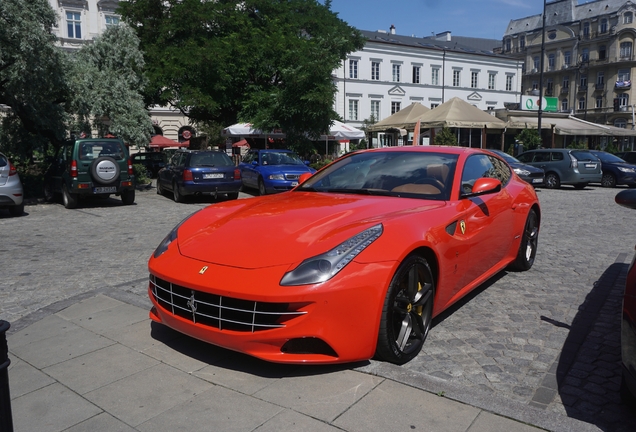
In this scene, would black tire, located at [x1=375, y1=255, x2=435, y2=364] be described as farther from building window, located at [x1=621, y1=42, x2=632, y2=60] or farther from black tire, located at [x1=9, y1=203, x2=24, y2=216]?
building window, located at [x1=621, y1=42, x2=632, y2=60]

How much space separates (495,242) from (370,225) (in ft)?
6.42

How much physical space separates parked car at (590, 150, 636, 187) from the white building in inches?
1388

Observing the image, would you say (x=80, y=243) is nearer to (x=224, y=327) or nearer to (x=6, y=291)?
(x=6, y=291)

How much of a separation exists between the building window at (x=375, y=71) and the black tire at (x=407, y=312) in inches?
2249

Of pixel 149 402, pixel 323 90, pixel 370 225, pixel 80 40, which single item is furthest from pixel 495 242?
pixel 80 40

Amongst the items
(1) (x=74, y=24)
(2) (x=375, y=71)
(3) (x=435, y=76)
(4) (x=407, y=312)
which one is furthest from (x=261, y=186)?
(3) (x=435, y=76)

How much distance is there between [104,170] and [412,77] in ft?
173

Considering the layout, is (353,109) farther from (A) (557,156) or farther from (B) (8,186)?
(B) (8,186)

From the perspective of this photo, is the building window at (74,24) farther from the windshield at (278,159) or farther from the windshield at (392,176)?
the windshield at (392,176)

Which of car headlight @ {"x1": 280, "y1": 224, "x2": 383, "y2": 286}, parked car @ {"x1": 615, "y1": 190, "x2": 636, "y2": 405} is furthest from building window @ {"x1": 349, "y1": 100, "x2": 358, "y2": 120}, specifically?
parked car @ {"x1": 615, "y1": 190, "x2": 636, "y2": 405}

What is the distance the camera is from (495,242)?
4.98m

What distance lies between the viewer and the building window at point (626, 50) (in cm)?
7815

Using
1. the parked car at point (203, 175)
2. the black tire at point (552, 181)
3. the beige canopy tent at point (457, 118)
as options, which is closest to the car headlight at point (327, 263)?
the parked car at point (203, 175)

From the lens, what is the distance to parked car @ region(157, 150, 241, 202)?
14.8 meters
